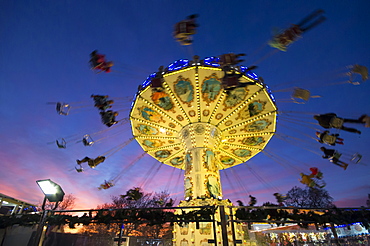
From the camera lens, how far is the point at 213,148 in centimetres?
1180

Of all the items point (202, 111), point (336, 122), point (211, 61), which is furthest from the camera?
point (202, 111)

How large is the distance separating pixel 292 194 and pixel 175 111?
22.6 m

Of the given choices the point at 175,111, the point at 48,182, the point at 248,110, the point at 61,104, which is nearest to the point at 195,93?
the point at 175,111

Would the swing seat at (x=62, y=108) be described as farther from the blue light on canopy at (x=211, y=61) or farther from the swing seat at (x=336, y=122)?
the swing seat at (x=336, y=122)

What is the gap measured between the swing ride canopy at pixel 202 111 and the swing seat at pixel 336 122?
10.9 ft

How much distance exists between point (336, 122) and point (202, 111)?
6.13m

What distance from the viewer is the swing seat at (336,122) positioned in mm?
7246

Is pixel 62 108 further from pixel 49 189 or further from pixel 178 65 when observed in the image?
pixel 178 65

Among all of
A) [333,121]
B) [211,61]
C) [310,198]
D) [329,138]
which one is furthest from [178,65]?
[310,198]

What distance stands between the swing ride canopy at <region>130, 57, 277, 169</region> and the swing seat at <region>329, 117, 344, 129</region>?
3314 millimetres

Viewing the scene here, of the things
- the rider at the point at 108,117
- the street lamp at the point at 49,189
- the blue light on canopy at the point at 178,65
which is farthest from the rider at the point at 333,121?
the rider at the point at 108,117

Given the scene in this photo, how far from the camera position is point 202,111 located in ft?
37.0

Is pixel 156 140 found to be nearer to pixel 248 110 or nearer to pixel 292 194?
pixel 248 110

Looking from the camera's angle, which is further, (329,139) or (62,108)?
(62,108)
